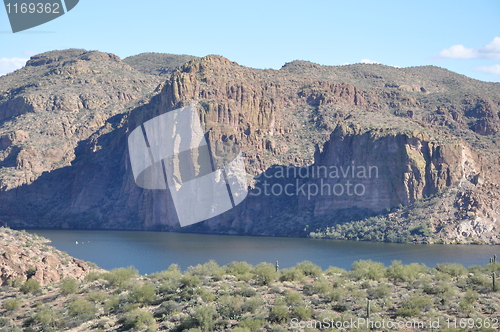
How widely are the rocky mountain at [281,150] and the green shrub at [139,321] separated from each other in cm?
7074

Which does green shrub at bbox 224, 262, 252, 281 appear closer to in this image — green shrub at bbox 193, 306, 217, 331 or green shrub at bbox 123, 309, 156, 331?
green shrub at bbox 193, 306, 217, 331

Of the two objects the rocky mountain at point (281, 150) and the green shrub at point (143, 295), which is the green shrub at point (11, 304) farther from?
the rocky mountain at point (281, 150)

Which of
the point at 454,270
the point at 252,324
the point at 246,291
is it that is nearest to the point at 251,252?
the point at 454,270

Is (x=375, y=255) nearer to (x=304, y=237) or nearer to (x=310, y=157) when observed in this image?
(x=304, y=237)

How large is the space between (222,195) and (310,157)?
25.6 meters

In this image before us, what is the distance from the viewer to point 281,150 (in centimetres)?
14338

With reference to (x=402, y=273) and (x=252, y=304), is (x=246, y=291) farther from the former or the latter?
(x=402, y=273)

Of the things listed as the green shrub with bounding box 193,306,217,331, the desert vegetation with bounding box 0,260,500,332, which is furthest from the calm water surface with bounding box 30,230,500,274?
the green shrub with bounding box 193,306,217,331

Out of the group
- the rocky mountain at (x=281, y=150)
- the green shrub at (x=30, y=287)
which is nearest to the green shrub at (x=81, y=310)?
the green shrub at (x=30, y=287)

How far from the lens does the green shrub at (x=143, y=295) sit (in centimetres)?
3400

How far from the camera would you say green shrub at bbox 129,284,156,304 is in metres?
34.0

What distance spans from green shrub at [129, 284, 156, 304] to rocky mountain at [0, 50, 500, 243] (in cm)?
6800

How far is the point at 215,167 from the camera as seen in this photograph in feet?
413

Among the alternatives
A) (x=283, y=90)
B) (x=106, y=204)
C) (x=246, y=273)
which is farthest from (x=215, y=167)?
(x=246, y=273)
